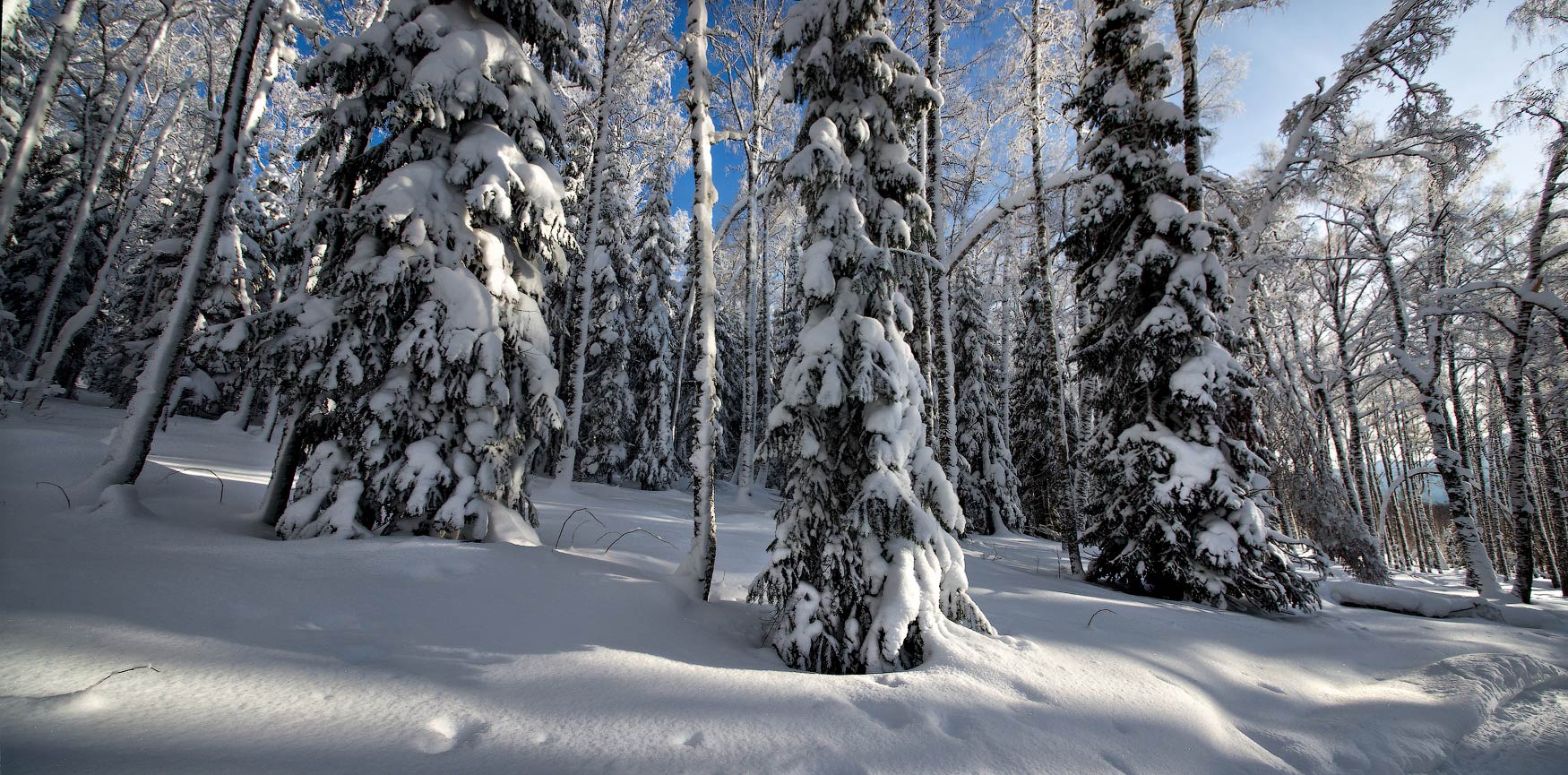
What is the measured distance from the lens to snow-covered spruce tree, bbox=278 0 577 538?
5125mm

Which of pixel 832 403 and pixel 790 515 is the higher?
pixel 832 403

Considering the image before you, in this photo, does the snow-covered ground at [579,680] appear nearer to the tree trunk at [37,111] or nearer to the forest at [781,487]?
the forest at [781,487]

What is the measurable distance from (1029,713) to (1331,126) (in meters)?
12.5

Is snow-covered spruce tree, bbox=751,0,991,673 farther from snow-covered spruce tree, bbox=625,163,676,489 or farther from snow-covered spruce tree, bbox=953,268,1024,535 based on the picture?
snow-covered spruce tree, bbox=625,163,676,489

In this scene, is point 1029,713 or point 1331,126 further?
point 1331,126

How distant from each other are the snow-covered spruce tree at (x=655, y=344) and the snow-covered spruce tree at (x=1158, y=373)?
50.0ft

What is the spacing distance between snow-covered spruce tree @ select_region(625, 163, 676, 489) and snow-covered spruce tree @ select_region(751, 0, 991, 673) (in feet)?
54.2

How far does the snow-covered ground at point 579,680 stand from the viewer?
7.22ft

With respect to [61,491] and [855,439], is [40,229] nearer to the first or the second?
[61,491]

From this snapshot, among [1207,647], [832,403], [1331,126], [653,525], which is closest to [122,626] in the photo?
[832,403]

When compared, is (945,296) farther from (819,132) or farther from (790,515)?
→ (790,515)

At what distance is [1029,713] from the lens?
9.90 feet

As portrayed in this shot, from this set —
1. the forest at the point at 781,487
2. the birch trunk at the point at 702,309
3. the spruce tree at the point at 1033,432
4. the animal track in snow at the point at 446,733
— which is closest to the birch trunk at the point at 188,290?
the forest at the point at 781,487

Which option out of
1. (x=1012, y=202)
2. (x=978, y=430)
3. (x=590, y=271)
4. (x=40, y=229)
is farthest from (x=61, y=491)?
(x=40, y=229)
